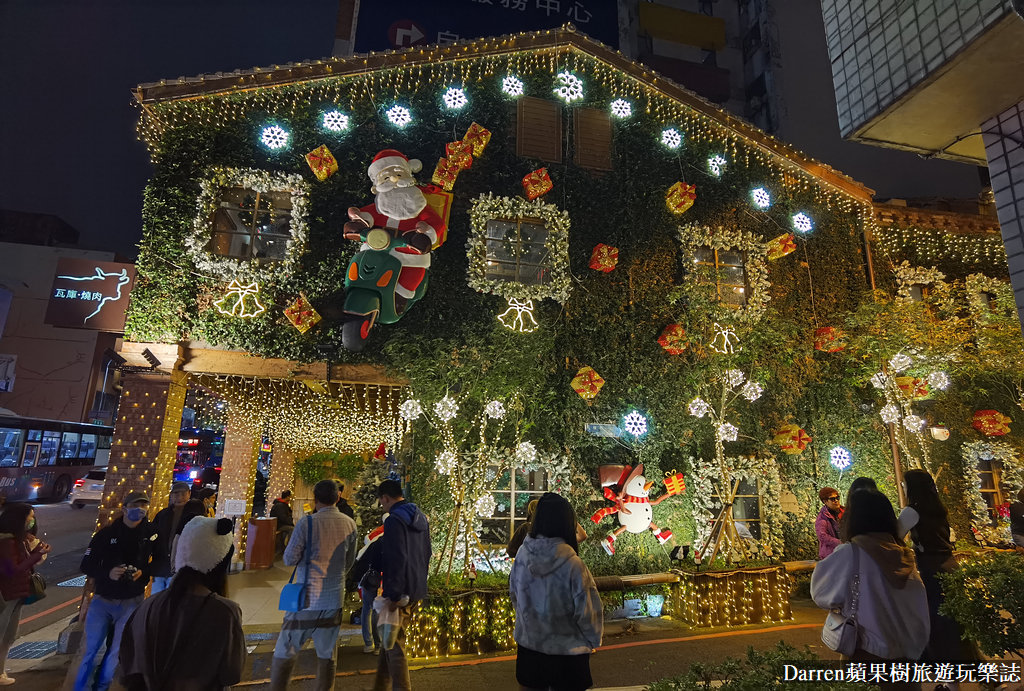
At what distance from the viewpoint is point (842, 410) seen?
964cm

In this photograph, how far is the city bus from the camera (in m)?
17.3

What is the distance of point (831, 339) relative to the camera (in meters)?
9.55

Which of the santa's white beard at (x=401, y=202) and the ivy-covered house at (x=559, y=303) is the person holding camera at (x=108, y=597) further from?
the santa's white beard at (x=401, y=202)

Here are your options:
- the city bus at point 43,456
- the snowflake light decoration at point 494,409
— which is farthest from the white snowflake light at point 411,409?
the city bus at point 43,456

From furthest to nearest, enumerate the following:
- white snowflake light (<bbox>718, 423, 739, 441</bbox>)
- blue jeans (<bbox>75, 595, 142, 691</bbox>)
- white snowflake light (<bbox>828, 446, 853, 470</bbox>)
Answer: white snowflake light (<bbox>828, 446, 853, 470</bbox>) < white snowflake light (<bbox>718, 423, 739, 441</bbox>) < blue jeans (<bbox>75, 595, 142, 691</bbox>)

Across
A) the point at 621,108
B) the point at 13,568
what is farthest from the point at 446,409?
the point at 621,108

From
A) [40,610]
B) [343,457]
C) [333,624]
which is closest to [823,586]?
[333,624]

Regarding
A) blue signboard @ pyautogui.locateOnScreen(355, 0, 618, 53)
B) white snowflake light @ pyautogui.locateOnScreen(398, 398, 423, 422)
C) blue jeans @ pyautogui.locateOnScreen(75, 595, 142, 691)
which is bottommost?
blue jeans @ pyautogui.locateOnScreen(75, 595, 142, 691)

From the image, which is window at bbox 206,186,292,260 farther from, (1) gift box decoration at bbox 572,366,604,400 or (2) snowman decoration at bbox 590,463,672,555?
(2) snowman decoration at bbox 590,463,672,555

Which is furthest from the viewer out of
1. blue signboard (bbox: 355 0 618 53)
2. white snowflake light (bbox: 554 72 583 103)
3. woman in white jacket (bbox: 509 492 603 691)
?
blue signboard (bbox: 355 0 618 53)

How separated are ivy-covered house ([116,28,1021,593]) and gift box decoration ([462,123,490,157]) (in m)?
0.03

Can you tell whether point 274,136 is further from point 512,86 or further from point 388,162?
point 512,86

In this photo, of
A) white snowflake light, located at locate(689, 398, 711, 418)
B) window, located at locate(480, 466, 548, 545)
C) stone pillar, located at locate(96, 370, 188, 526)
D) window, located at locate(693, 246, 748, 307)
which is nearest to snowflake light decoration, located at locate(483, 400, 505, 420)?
window, located at locate(480, 466, 548, 545)

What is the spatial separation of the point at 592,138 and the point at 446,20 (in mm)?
8563
